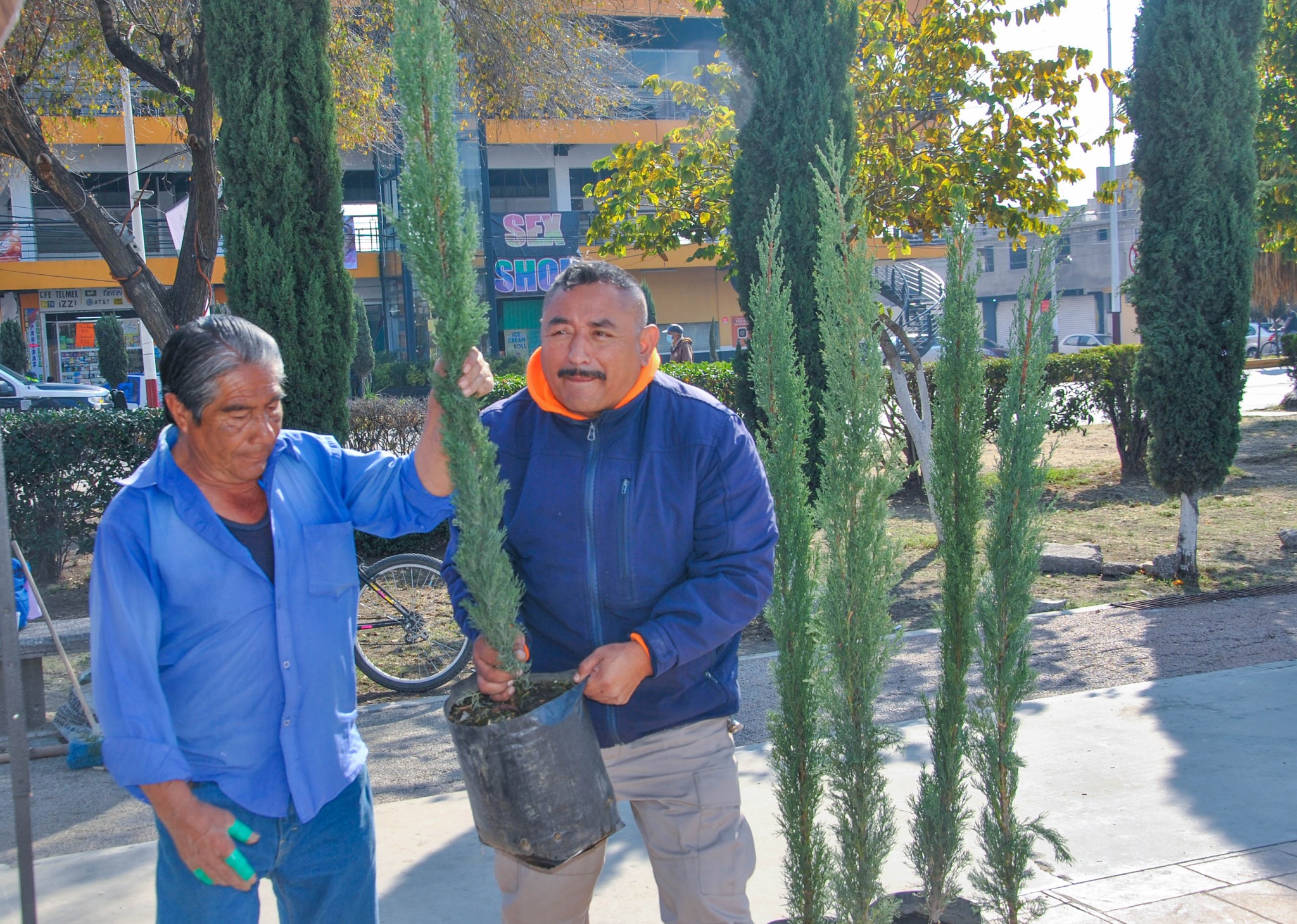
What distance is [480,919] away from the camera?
11.6 feet

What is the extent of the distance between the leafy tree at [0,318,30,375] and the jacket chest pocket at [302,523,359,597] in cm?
3290

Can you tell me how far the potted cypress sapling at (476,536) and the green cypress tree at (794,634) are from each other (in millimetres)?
722

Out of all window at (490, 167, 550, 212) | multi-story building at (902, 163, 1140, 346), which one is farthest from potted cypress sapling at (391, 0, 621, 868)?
multi-story building at (902, 163, 1140, 346)

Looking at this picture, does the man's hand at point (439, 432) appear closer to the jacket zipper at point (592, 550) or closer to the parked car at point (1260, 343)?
the jacket zipper at point (592, 550)

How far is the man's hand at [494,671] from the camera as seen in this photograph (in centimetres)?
223

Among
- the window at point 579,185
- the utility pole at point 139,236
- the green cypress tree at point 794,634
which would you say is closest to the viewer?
the green cypress tree at point 794,634

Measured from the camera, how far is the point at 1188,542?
324 inches

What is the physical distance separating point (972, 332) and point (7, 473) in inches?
306

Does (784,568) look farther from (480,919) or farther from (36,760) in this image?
(36,760)

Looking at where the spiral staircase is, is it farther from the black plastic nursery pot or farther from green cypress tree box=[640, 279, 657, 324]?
the black plastic nursery pot

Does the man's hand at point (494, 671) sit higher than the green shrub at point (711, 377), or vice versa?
the green shrub at point (711, 377)

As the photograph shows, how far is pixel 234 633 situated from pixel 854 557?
147 cm

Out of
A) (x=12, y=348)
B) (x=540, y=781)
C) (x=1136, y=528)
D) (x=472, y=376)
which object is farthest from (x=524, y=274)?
(x=540, y=781)

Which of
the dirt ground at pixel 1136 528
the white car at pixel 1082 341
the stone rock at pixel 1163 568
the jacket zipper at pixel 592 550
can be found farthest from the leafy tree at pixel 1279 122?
the white car at pixel 1082 341
